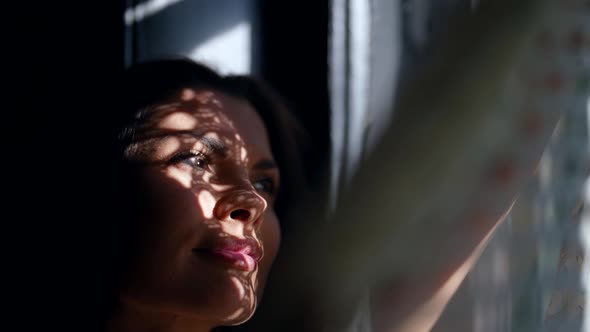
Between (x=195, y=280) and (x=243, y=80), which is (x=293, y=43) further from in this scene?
→ (x=195, y=280)

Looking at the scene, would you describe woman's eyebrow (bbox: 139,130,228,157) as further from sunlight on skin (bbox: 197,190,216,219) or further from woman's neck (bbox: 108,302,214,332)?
woman's neck (bbox: 108,302,214,332)

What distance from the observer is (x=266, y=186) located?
115 centimetres

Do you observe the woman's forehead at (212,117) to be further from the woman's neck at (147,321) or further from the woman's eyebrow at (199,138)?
the woman's neck at (147,321)

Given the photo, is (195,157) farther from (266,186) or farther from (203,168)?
(266,186)

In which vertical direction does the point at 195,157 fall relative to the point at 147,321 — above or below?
above

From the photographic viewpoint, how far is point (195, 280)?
94 centimetres

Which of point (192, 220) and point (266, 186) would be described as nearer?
point (192, 220)

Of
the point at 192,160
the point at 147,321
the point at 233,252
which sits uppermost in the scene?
the point at 192,160

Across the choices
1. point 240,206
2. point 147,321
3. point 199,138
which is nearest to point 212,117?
point 199,138

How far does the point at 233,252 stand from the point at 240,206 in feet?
0.23

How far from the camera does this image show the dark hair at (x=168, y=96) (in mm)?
981

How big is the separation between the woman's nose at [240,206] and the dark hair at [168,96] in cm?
14

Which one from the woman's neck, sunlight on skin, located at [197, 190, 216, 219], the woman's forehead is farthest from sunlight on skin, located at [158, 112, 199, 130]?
the woman's neck

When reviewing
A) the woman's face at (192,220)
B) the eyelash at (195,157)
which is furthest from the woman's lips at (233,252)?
the eyelash at (195,157)
